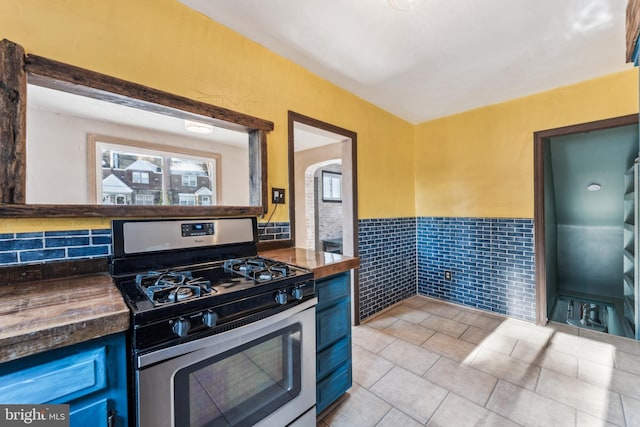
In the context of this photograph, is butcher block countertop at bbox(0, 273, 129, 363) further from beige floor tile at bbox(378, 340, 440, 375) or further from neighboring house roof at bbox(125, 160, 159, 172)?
beige floor tile at bbox(378, 340, 440, 375)

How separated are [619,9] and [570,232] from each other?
3.43m

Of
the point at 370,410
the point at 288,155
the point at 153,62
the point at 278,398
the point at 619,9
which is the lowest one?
the point at 370,410

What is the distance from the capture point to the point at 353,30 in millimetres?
1740

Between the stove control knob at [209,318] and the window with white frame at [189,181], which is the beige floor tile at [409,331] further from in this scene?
the window with white frame at [189,181]

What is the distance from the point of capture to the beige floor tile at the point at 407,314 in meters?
2.86

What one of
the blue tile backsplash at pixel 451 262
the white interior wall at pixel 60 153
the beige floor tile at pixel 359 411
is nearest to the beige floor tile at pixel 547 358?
the blue tile backsplash at pixel 451 262

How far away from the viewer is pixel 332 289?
60.8 inches

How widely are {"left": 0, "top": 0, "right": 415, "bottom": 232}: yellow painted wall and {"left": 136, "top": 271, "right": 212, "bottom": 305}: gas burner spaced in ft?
1.33

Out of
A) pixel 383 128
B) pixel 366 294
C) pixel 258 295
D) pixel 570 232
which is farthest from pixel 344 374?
pixel 570 232

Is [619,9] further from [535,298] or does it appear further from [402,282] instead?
[402,282]

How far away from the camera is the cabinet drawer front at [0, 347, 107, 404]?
0.67m

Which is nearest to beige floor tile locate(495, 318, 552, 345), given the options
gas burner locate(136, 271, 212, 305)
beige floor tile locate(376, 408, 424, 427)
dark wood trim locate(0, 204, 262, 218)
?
beige floor tile locate(376, 408, 424, 427)

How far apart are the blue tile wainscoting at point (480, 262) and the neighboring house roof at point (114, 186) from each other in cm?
329

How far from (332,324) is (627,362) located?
7.93 ft
